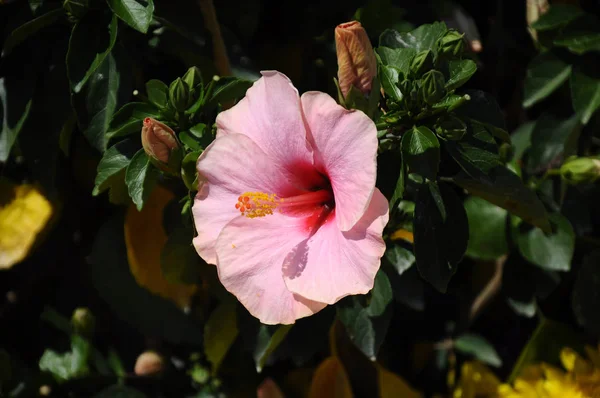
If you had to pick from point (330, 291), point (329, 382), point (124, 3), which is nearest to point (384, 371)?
point (329, 382)

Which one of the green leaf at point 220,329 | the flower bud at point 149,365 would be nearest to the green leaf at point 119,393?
the flower bud at point 149,365

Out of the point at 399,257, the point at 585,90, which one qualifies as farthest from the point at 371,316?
the point at 585,90

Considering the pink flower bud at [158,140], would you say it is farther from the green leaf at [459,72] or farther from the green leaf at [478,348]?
the green leaf at [478,348]

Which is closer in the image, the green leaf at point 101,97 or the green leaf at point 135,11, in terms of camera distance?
the green leaf at point 135,11

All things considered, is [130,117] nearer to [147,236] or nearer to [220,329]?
[147,236]

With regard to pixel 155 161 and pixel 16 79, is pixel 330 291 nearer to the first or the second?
pixel 155 161

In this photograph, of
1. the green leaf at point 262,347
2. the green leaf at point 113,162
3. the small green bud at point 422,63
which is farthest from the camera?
the green leaf at point 262,347

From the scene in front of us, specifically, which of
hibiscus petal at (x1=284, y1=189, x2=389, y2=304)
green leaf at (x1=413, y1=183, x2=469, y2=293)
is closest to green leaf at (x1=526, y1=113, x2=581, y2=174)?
green leaf at (x1=413, y1=183, x2=469, y2=293)
